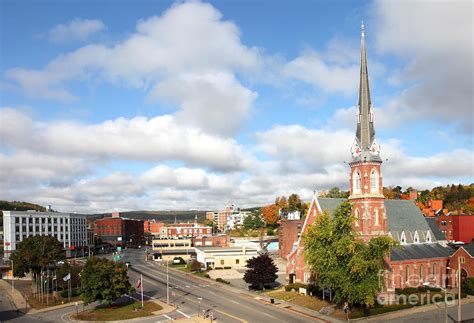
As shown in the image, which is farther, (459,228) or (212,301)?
(459,228)

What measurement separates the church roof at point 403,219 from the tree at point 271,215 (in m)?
95.7

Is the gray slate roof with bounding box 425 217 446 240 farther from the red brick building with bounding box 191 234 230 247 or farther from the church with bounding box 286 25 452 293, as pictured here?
the red brick building with bounding box 191 234 230 247

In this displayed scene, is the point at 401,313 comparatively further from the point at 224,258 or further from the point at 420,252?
the point at 224,258

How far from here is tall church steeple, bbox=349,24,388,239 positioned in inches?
2687

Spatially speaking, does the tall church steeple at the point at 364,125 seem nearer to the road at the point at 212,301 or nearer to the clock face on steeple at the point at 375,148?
the clock face on steeple at the point at 375,148

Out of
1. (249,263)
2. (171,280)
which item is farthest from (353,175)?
(171,280)

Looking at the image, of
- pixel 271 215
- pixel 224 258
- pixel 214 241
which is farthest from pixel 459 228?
pixel 271 215

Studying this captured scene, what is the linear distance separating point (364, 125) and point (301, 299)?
93.0ft

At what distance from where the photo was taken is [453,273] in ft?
257

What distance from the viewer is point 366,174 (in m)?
68.8

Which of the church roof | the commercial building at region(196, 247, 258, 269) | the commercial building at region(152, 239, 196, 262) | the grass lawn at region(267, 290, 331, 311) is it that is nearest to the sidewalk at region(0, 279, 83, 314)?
the grass lawn at region(267, 290, 331, 311)

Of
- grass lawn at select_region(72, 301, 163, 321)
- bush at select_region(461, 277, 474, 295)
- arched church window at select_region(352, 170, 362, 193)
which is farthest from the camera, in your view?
bush at select_region(461, 277, 474, 295)

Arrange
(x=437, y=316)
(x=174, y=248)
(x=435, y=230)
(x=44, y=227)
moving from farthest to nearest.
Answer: (x=174, y=248) < (x=44, y=227) < (x=435, y=230) < (x=437, y=316)

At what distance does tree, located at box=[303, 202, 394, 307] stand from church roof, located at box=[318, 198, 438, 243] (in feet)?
58.7
